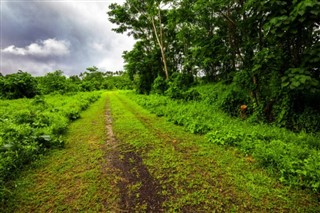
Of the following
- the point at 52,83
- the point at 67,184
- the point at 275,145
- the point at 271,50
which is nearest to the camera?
the point at 67,184

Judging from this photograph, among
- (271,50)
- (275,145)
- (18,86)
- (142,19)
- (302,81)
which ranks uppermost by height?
(142,19)

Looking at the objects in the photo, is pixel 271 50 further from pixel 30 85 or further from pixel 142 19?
A: pixel 30 85

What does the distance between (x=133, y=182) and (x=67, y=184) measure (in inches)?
58.0

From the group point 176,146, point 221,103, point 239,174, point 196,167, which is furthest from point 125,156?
point 221,103

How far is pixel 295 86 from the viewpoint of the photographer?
5250mm

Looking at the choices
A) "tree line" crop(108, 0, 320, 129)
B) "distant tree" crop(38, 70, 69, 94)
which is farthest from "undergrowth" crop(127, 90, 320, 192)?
"distant tree" crop(38, 70, 69, 94)

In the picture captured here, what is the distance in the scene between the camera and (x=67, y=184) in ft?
12.9

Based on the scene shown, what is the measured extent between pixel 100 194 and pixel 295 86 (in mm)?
5965

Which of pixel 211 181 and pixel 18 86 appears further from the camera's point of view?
pixel 18 86

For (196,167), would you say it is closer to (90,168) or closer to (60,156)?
(90,168)

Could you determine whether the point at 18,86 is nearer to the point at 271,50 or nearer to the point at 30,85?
the point at 30,85

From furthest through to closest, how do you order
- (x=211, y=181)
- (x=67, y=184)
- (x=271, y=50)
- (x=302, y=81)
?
(x=271, y=50) → (x=302, y=81) → (x=67, y=184) → (x=211, y=181)

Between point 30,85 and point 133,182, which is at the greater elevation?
point 30,85

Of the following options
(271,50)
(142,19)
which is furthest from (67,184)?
(142,19)
